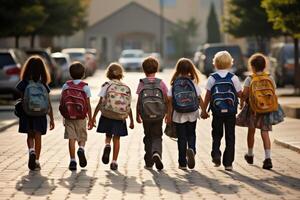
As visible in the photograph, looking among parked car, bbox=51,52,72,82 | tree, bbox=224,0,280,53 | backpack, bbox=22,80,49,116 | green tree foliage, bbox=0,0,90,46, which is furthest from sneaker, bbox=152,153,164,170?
parked car, bbox=51,52,72,82

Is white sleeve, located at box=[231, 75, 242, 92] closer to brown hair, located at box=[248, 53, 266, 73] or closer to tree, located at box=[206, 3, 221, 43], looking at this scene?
brown hair, located at box=[248, 53, 266, 73]

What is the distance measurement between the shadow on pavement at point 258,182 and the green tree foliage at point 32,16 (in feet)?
83.4

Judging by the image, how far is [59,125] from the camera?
22484 mm

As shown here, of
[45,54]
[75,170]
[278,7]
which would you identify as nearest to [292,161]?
[75,170]

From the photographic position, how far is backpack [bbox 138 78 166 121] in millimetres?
13352

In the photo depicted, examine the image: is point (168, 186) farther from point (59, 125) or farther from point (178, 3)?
point (178, 3)

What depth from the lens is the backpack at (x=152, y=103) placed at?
13352 millimetres

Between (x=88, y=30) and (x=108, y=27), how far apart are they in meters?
2.21

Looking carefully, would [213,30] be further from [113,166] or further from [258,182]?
[258,182]

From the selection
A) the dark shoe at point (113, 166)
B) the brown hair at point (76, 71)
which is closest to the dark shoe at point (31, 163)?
the dark shoe at point (113, 166)

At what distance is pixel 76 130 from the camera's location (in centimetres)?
1350

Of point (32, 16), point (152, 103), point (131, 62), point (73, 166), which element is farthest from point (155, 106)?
point (131, 62)

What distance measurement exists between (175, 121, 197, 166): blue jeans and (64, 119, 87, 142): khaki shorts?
1.20 meters

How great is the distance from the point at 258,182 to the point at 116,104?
2482 mm
